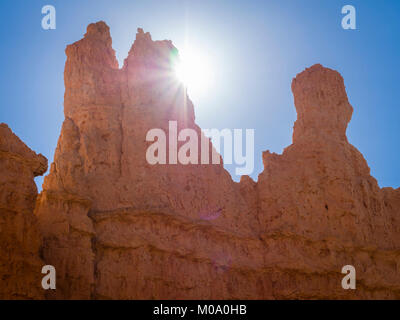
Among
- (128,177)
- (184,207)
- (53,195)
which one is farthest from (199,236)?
(53,195)

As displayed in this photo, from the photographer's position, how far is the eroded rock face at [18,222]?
22500 millimetres

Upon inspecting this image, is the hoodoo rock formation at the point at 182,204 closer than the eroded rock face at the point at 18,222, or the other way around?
the eroded rock face at the point at 18,222

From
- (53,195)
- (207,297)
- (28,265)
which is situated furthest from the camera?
(207,297)

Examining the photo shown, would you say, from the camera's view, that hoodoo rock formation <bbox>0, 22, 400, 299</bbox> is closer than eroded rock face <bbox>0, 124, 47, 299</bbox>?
No

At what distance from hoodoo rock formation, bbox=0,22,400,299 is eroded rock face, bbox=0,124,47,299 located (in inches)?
3.1

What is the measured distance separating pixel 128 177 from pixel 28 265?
659cm

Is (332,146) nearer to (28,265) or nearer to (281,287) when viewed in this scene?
(281,287)

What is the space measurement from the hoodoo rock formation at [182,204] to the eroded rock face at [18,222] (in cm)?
8

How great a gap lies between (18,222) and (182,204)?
7752mm

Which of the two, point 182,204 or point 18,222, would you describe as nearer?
point 18,222

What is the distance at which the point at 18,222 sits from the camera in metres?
23.2

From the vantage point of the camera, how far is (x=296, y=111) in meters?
34.1

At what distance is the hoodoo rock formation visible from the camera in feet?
84.1

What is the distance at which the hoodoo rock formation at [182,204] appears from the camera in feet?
84.1
